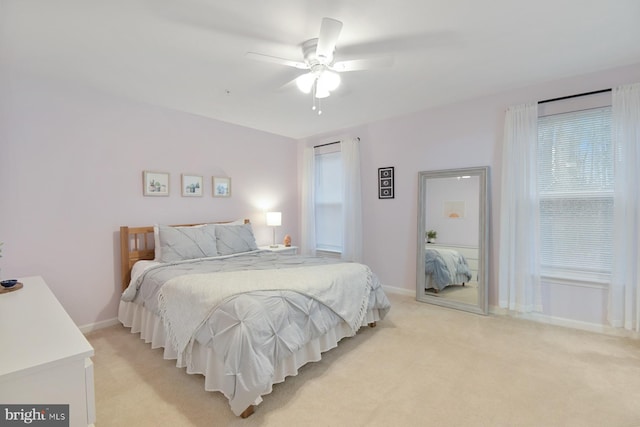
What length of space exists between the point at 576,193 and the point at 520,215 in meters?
0.51

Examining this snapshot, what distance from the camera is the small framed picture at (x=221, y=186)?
13.3ft

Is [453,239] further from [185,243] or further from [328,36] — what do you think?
[185,243]

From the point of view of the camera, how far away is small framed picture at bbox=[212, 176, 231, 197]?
4.07 meters

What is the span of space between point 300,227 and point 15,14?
13.3ft

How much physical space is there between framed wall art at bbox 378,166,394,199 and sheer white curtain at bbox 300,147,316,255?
1.20 m

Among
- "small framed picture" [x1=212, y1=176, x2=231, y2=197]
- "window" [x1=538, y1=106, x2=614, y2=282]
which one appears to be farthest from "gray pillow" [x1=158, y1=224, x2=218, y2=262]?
"window" [x1=538, y1=106, x2=614, y2=282]

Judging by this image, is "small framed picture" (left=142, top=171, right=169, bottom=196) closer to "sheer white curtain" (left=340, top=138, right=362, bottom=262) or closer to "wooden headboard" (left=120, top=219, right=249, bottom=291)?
"wooden headboard" (left=120, top=219, right=249, bottom=291)

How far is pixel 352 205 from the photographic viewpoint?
4.47m

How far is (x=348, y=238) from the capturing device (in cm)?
450

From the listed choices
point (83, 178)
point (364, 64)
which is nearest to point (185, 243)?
point (83, 178)

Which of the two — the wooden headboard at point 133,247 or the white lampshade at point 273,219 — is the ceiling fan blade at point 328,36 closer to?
the wooden headboard at point 133,247

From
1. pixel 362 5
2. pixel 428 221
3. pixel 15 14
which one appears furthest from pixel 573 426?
pixel 15 14

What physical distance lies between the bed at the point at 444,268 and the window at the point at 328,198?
1445 mm

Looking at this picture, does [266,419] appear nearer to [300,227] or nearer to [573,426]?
[573,426]
